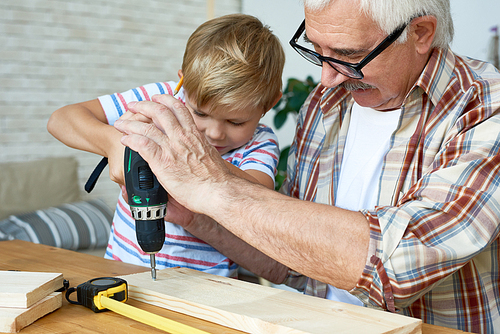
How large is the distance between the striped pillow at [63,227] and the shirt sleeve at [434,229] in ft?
8.36

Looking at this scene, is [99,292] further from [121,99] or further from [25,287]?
[121,99]

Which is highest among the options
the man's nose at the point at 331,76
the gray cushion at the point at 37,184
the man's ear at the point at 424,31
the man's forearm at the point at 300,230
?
the man's ear at the point at 424,31

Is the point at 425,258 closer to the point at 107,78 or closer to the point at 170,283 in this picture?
the point at 170,283

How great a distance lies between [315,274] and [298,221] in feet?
0.37

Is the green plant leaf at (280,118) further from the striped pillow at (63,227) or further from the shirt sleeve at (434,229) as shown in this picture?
the shirt sleeve at (434,229)

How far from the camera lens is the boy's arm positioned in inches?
44.8

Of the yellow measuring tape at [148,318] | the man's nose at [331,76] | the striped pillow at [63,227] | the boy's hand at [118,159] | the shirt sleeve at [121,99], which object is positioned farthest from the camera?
the striped pillow at [63,227]

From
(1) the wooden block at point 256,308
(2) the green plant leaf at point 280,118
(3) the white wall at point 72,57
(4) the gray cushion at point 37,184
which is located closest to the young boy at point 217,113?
(1) the wooden block at point 256,308

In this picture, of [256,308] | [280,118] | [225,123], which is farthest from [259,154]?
[280,118]

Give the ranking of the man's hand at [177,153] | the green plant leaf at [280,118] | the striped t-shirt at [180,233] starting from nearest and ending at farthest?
the man's hand at [177,153], the striped t-shirt at [180,233], the green plant leaf at [280,118]

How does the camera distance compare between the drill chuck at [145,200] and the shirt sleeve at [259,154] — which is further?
the shirt sleeve at [259,154]

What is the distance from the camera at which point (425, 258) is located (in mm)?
854

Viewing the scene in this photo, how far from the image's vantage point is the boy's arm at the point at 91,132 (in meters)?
1.14

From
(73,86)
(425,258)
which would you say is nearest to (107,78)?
(73,86)
